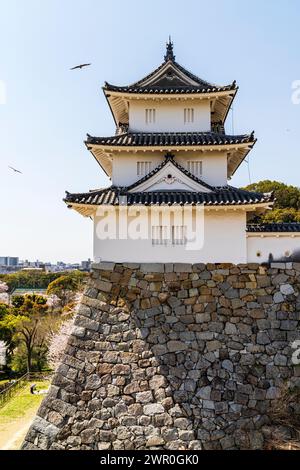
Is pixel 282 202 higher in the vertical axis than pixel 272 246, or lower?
higher

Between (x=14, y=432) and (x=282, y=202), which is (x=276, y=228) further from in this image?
(x=282, y=202)

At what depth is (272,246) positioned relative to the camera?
7965mm

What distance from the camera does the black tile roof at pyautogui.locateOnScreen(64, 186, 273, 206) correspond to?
7.80 metres

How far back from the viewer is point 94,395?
7.08m

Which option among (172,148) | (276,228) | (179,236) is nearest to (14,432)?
(179,236)

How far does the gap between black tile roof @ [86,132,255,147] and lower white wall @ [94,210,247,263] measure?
4.97 feet

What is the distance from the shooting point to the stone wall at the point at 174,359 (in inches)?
271

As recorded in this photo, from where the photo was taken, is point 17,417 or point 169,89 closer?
point 169,89

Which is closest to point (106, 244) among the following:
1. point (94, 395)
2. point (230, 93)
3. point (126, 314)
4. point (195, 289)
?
point (126, 314)

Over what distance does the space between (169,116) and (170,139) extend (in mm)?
757

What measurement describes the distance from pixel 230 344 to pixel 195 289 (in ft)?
3.85

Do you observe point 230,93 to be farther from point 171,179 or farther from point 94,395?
point 94,395

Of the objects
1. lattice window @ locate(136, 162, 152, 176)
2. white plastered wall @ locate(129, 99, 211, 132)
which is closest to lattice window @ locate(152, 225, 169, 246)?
lattice window @ locate(136, 162, 152, 176)
